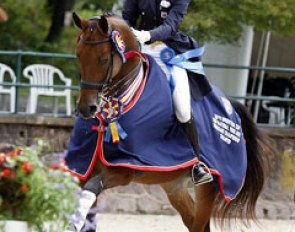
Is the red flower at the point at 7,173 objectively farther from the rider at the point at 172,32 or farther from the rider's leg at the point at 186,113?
the rider's leg at the point at 186,113

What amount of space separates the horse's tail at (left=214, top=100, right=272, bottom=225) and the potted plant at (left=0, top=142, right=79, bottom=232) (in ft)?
13.7

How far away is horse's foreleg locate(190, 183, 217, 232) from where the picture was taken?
7258mm

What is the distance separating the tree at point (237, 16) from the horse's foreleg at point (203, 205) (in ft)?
8.62

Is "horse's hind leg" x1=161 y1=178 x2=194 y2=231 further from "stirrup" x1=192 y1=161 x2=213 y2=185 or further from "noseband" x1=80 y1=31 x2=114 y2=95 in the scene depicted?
"noseband" x1=80 y1=31 x2=114 y2=95

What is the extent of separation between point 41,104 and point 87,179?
525cm

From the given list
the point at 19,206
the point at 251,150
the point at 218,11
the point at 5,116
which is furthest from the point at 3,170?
the point at 218,11

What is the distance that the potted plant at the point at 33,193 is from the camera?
11.4ft

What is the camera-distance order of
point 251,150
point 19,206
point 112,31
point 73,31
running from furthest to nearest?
point 73,31 < point 251,150 < point 112,31 < point 19,206

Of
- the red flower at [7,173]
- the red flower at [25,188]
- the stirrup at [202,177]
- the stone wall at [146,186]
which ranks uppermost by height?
the red flower at [7,173]

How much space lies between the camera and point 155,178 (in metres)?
6.55

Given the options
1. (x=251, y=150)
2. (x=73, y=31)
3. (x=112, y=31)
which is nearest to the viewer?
(x=112, y=31)

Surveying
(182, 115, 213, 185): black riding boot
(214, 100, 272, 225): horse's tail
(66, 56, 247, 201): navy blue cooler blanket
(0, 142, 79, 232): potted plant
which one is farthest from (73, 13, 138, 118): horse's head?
(0, 142, 79, 232): potted plant

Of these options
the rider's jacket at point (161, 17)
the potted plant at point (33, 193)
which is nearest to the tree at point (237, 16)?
the rider's jacket at point (161, 17)

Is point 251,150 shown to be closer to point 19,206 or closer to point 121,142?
point 121,142
